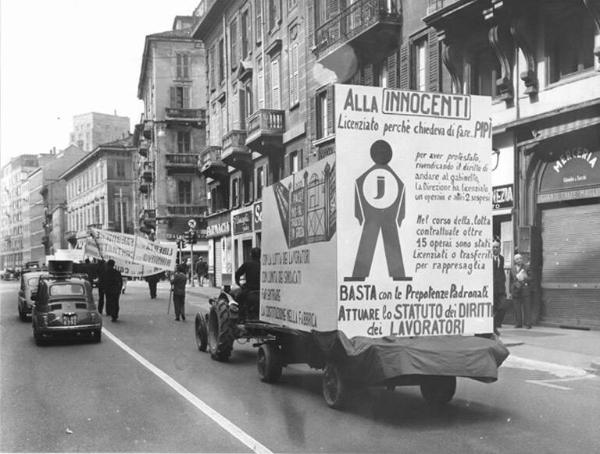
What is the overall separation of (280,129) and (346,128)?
26290 mm

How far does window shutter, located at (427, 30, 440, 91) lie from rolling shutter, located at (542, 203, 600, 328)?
17.7ft

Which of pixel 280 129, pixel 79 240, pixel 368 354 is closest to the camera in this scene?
pixel 368 354

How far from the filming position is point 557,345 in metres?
13.7

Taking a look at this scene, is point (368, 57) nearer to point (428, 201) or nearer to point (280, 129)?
point (280, 129)

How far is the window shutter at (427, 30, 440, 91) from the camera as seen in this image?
21031 millimetres

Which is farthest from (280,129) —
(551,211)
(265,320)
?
(265,320)

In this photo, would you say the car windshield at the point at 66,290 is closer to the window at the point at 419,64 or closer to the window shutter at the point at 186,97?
the window at the point at 419,64

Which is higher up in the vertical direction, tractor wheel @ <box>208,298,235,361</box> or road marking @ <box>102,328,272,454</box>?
tractor wheel @ <box>208,298,235,361</box>

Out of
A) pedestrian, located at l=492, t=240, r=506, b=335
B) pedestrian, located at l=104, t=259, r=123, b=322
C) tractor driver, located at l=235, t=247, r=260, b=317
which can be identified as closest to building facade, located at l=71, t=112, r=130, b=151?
pedestrian, located at l=104, t=259, r=123, b=322

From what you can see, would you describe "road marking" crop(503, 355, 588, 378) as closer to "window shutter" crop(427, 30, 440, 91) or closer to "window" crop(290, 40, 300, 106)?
"window shutter" crop(427, 30, 440, 91)

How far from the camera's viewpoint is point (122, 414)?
7941mm

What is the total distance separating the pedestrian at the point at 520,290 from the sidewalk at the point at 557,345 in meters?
0.30

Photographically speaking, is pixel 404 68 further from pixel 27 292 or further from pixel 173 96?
pixel 173 96

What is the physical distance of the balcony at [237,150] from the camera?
38188 mm
